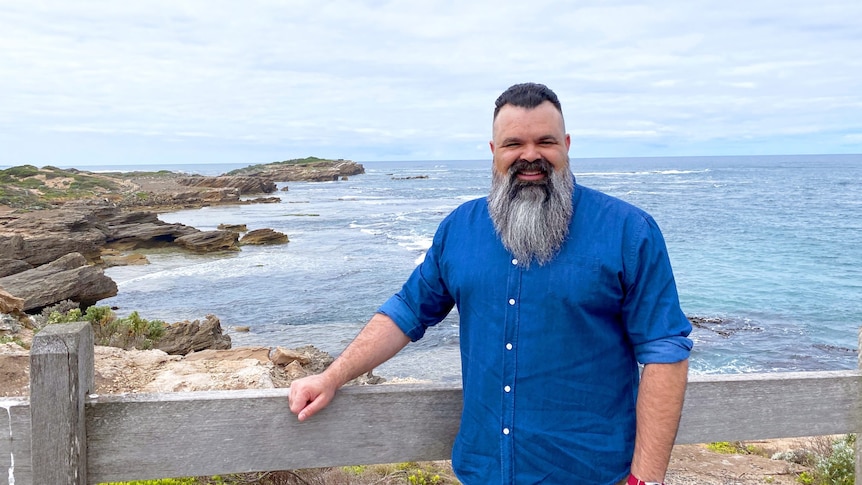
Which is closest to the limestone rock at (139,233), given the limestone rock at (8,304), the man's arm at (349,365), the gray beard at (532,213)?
the limestone rock at (8,304)

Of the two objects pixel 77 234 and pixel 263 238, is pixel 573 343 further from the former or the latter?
pixel 263 238

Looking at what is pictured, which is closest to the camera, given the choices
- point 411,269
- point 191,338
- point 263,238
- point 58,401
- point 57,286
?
point 58,401

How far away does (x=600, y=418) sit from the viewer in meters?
2.27

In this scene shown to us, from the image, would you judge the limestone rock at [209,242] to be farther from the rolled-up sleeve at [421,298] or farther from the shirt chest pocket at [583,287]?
the shirt chest pocket at [583,287]

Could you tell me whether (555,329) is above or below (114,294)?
above

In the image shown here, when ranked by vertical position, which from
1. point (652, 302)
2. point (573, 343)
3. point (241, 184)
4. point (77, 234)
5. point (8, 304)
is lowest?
point (77, 234)

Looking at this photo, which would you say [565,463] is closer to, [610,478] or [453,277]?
[610,478]

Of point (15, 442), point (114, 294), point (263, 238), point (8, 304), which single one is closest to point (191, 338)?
point (8, 304)

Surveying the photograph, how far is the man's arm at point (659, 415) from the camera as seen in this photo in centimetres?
216

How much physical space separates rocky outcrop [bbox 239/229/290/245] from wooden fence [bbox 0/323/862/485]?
1375 inches

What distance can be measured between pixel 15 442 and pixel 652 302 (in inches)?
85.2

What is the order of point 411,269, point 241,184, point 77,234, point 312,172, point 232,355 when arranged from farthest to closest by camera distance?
point 312,172 → point 241,184 → point 77,234 → point 411,269 → point 232,355

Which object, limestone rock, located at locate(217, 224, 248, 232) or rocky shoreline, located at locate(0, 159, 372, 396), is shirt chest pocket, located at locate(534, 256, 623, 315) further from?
limestone rock, located at locate(217, 224, 248, 232)

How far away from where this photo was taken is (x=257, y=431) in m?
2.51
